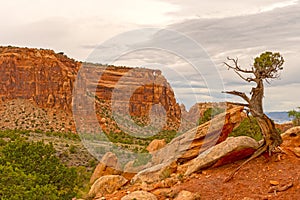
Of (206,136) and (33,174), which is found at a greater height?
(206,136)

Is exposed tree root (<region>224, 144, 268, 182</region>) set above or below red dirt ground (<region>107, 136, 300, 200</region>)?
above

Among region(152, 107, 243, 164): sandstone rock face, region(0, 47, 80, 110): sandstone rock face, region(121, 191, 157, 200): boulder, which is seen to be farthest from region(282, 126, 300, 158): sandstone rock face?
region(0, 47, 80, 110): sandstone rock face

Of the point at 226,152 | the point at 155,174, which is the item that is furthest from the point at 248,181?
the point at 155,174

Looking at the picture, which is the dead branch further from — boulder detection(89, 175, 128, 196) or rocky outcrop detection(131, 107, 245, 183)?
boulder detection(89, 175, 128, 196)

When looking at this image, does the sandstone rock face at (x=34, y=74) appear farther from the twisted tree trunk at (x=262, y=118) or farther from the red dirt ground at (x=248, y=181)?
the twisted tree trunk at (x=262, y=118)

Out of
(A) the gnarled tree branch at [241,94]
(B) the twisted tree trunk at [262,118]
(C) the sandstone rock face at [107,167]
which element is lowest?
(C) the sandstone rock face at [107,167]

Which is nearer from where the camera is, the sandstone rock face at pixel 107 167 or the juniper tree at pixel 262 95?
the juniper tree at pixel 262 95

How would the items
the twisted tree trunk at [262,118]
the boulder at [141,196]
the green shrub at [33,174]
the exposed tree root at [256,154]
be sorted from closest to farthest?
the boulder at [141,196], the exposed tree root at [256,154], the twisted tree trunk at [262,118], the green shrub at [33,174]

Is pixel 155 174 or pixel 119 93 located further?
pixel 119 93

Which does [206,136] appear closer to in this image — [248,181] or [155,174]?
[155,174]

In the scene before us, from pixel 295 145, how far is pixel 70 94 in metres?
88.0

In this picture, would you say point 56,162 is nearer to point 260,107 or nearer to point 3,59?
point 260,107

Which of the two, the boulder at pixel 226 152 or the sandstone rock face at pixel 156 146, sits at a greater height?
the boulder at pixel 226 152

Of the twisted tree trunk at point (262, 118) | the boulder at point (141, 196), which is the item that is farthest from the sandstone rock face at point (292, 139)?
the boulder at point (141, 196)
